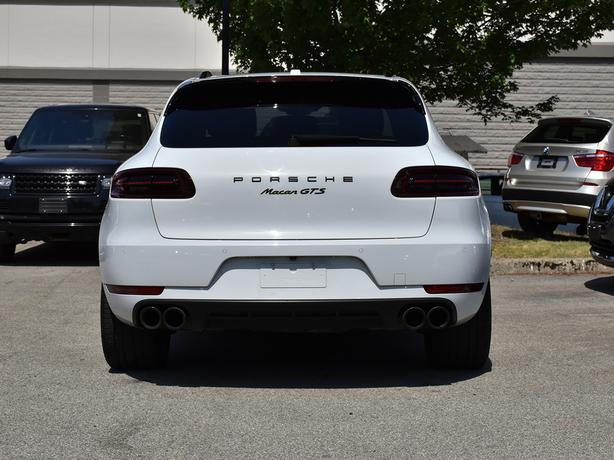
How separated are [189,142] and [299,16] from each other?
8.77 m

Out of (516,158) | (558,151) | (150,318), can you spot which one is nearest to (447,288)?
(150,318)

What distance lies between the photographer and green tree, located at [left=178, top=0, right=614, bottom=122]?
1403 centimetres

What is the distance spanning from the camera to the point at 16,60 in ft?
90.8

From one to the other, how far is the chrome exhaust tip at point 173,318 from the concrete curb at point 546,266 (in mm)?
6389

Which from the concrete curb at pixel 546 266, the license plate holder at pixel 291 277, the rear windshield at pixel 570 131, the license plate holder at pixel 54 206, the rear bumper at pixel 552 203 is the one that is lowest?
the concrete curb at pixel 546 266

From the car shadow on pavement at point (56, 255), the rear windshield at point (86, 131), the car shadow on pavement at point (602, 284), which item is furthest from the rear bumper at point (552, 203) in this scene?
the car shadow on pavement at point (56, 255)

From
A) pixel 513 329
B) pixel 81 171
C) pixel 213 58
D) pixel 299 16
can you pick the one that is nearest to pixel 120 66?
pixel 213 58

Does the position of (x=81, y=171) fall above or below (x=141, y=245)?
below

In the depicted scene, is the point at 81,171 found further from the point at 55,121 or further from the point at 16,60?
the point at 16,60

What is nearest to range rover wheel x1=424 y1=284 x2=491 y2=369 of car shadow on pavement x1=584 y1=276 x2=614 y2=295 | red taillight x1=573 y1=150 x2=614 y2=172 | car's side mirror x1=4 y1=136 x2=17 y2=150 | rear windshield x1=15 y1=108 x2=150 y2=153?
car shadow on pavement x1=584 y1=276 x2=614 y2=295

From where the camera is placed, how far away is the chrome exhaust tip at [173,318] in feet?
18.4

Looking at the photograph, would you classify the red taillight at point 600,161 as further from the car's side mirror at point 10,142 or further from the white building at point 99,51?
the white building at point 99,51

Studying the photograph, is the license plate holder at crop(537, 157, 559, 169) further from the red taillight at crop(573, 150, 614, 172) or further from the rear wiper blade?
the rear wiper blade

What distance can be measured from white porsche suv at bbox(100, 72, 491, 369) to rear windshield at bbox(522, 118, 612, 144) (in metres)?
A: 8.44
